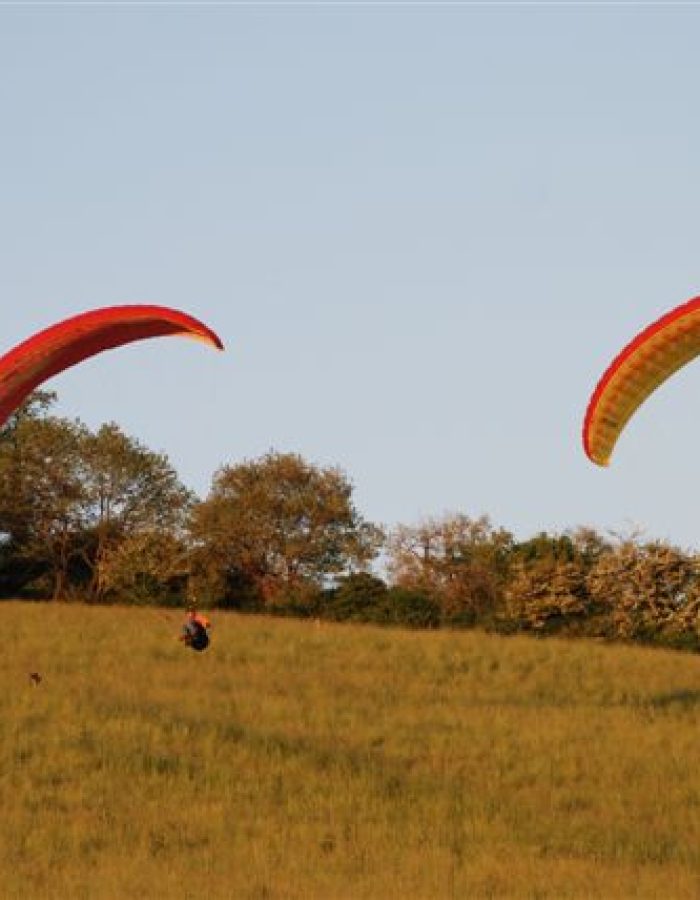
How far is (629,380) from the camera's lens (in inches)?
587

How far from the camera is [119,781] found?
25031 millimetres

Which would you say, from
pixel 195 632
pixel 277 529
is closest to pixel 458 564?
pixel 277 529

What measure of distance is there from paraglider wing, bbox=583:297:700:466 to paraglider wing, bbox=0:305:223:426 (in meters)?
3.69

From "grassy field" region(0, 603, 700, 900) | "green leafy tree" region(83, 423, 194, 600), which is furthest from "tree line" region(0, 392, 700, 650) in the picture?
"grassy field" region(0, 603, 700, 900)

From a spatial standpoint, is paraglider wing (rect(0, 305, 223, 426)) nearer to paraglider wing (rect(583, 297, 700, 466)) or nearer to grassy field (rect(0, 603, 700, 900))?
paraglider wing (rect(583, 297, 700, 466))

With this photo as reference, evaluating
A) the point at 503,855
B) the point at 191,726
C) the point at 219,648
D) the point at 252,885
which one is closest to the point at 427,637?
the point at 219,648

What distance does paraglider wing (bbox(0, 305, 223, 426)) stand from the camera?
15.7m

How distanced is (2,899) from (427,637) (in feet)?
84.2

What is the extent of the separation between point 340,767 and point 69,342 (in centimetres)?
1207

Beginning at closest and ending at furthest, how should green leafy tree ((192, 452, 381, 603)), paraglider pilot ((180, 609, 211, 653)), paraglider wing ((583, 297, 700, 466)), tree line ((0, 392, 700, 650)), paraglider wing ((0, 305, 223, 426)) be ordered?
paraglider wing ((583, 297, 700, 466)) → paraglider wing ((0, 305, 223, 426)) → paraglider pilot ((180, 609, 211, 653)) → tree line ((0, 392, 700, 650)) → green leafy tree ((192, 452, 381, 603))

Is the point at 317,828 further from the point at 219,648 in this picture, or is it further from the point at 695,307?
the point at 219,648

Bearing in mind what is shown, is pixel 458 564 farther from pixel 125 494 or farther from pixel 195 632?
pixel 195 632

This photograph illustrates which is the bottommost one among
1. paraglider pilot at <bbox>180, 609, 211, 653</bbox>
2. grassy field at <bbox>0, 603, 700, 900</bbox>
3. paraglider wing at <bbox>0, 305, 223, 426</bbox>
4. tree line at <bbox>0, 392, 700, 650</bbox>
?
grassy field at <bbox>0, 603, 700, 900</bbox>

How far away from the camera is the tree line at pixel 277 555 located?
6938 centimetres
